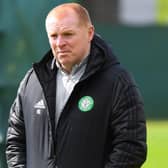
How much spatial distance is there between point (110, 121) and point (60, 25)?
497 mm

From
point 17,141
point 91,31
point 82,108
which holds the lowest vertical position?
point 17,141

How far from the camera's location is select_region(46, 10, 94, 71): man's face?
356 cm

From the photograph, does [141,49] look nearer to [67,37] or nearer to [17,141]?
[17,141]

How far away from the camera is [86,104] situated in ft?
11.7

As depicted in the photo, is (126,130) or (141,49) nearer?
(126,130)

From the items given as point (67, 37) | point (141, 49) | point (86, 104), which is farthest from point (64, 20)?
point (141, 49)

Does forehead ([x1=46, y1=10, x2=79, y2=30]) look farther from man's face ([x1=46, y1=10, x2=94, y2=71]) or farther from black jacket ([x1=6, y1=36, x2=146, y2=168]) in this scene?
black jacket ([x1=6, y1=36, x2=146, y2=168])

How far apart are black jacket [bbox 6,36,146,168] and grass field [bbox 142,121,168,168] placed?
3.19 m

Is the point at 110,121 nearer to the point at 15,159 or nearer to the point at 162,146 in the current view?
the point at 15,159

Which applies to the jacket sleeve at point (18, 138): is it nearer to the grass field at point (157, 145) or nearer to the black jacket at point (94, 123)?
the black jacket at point (94, 123)

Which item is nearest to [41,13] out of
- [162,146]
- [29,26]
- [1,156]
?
[29,26]

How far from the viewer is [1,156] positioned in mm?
5688

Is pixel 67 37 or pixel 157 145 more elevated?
pixel 67 37

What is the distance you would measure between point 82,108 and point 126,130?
23cm
